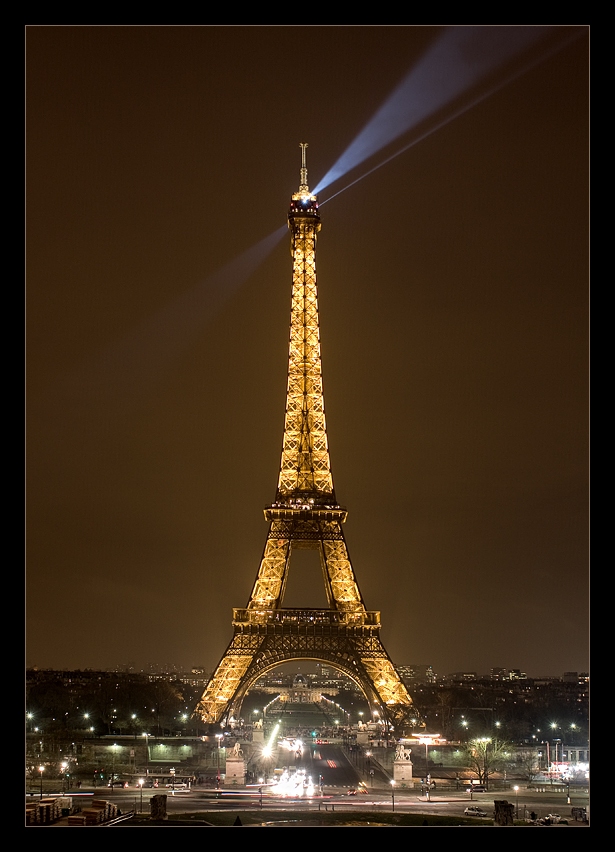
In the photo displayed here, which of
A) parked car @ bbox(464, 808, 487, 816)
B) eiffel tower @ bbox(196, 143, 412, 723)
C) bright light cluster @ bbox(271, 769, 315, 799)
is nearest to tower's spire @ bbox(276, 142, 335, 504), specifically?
eiffel tower @ bbox(196, 143, 412, 723)

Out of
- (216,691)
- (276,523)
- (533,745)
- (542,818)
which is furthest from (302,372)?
(542,818)

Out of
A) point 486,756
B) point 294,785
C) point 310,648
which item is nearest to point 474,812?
point 294,785

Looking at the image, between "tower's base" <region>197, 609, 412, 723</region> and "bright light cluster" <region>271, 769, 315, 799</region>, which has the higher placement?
"tower's base" <region>197, 609, 412, 723</region>

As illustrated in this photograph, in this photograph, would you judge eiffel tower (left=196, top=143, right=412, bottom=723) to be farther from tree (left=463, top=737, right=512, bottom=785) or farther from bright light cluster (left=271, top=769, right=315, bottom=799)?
bright light cluster (left=271, top=769, right=315, bottom=799)

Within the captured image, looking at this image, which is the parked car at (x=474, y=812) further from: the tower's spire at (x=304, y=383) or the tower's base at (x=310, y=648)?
the tower's spire at (x=304, y=383)

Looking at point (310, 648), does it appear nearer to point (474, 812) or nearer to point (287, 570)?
point (287, 570)

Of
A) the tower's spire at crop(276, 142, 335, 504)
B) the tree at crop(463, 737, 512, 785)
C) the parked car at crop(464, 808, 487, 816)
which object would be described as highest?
the tower's spire at crop(276, 142, 335, 504)
